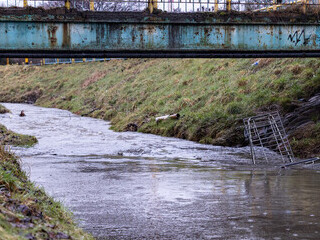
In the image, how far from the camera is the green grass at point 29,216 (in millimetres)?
4934

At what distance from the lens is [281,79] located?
2269 cm

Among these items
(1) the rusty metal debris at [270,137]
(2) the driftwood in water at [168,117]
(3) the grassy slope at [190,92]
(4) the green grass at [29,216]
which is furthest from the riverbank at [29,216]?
(2) the driftwood in water at [168,117]

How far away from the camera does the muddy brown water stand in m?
7.45

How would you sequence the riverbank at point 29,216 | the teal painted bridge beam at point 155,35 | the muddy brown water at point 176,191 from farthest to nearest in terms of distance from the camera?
1. the teal painted bridge beam at point 155,35
2. the muddy brown water at point 176,191
3. the riverbank at point 29,216

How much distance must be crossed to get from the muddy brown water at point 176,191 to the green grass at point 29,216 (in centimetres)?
69

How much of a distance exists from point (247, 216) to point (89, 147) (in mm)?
12441

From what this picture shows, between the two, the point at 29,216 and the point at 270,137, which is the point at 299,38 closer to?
the point at 270,137

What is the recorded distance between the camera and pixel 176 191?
10.5m

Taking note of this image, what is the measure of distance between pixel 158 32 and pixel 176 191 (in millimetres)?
5629

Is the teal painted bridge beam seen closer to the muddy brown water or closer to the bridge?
the bridge

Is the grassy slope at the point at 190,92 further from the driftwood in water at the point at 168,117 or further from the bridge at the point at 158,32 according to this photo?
the bridge at the point at 158,32

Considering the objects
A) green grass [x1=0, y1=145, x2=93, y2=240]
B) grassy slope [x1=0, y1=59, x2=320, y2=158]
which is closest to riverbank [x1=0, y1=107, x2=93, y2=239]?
green grass [x1=0, y1=145, x2=93, y2=240]

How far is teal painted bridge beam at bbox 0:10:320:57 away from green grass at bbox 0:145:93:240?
6965mm

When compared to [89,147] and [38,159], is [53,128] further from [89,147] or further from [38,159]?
[38,159]
